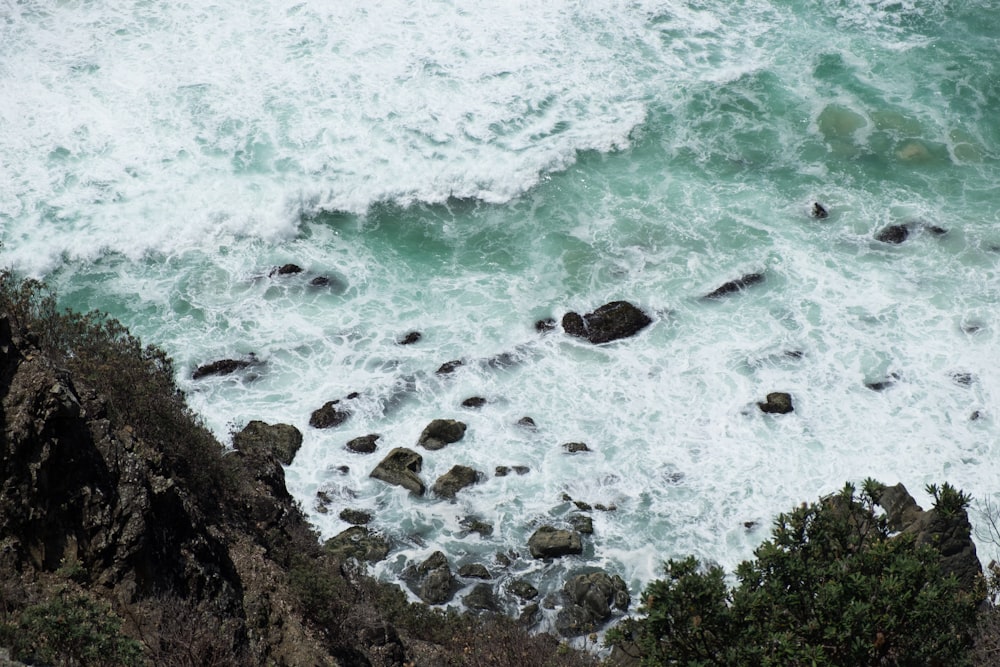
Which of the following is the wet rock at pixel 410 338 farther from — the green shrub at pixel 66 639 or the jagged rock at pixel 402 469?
the green shrub at pixel 66 639

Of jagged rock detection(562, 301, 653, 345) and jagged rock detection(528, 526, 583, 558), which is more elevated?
jagged rock detection(562, 301, 653, 345)

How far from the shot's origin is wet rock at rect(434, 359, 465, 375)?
80.8 ft

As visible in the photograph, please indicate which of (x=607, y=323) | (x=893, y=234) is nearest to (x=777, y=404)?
(x=607, y=323)

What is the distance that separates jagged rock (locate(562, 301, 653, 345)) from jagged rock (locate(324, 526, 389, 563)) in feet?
26.2

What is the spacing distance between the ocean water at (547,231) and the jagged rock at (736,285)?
0.23 m

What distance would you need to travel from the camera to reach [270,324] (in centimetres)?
2580

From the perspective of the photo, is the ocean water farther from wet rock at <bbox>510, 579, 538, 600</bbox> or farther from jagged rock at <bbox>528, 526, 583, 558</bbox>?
wet rock at <bbox>510, 579, 538, 600</bbox>

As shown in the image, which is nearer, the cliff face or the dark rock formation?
the cliff face

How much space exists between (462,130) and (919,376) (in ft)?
54.5

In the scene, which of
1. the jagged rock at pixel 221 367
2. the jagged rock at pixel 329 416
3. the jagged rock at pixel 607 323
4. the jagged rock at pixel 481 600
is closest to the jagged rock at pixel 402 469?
the jagged rock at pixel 329 416

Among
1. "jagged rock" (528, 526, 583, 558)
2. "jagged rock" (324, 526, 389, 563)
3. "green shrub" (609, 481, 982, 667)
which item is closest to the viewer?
"green shrub" (609, 481, 982, 667)

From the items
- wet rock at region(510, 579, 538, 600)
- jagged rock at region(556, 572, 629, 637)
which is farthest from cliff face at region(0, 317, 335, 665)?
jagged rock at region(556, 572, 629, 637)

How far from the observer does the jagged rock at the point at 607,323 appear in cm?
2564

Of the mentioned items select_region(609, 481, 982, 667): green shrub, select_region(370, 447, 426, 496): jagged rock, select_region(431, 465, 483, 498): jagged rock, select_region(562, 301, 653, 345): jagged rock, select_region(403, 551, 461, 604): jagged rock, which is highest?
select_region(609, 481, 982, 667): green shrub
